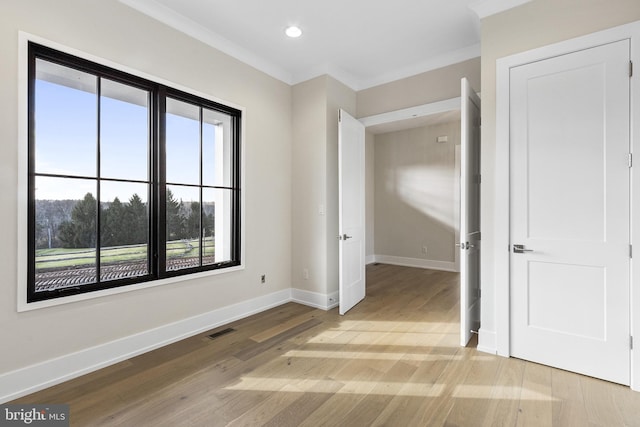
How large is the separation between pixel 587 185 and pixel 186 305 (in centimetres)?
342

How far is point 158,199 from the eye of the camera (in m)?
2.75

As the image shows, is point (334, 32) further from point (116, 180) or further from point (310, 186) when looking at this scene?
point (116, 180)

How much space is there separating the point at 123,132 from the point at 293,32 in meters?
1.82

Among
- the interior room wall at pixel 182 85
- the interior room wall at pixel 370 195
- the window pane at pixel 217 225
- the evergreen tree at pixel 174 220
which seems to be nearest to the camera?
the interior room wall at pixel 182 85

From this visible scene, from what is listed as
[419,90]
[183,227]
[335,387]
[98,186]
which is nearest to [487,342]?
[335,387]

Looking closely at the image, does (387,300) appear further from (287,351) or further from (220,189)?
(220,189)

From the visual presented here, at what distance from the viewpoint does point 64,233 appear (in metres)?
2.26

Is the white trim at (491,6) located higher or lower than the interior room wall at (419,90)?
higher

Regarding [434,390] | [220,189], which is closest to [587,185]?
[434,390]

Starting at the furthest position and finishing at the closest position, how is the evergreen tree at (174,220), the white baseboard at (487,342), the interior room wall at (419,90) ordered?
the interior room wall at (419,90), the evergreen tree at (174,220), the white baseboard at (487,342)

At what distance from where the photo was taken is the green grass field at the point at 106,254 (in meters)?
2.18

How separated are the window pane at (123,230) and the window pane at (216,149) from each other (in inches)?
27.2

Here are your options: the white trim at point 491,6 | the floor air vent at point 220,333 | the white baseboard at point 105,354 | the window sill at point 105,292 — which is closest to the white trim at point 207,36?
the white trim at point 491,6

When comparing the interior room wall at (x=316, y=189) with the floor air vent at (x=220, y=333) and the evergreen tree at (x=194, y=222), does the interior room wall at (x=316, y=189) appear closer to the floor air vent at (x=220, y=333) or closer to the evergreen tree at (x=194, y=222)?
the floor air vent at (x=220, y=333)
